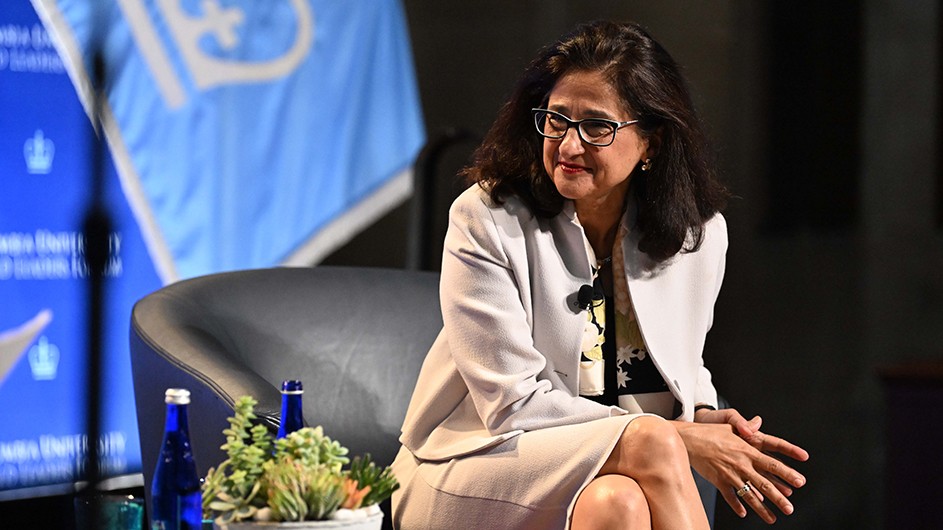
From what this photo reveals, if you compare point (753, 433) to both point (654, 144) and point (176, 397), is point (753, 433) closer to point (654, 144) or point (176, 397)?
point (654, 144)

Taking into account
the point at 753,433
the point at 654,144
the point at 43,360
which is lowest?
the point at 43,360

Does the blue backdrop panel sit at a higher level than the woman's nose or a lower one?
lower

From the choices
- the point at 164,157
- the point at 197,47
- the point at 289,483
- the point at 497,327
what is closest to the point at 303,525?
the point at 289,483

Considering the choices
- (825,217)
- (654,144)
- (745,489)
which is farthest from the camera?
(825,217)

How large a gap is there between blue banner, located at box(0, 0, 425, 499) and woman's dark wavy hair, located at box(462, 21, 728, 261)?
1333 millimetres

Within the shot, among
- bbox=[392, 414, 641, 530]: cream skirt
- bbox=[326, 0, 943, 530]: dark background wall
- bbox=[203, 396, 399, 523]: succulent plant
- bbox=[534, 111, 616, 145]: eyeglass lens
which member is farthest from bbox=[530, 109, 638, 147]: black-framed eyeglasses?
bbox=[326, 0, 943, 530]: dark background wall

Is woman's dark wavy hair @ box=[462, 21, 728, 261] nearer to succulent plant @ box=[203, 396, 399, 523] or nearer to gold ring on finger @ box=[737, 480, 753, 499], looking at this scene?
gold ring on finger @ box=[737, 480, 753, 499]

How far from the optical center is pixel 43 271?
2959 mm

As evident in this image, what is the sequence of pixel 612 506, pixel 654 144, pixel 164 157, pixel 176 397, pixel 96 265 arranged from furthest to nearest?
pixel 164 157 → pixel 96 265 → pixel 654 144 → pixel 612 506 → pixel 176 397

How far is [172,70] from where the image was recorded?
326cm

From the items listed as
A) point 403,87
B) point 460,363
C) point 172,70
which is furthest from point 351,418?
point 403,87

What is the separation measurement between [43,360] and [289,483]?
183 centimetres

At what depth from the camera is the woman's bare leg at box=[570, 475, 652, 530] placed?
173 cm

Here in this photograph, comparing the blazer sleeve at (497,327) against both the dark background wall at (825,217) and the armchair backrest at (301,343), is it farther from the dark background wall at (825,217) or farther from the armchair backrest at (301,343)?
the dark background wall at (825,217)
